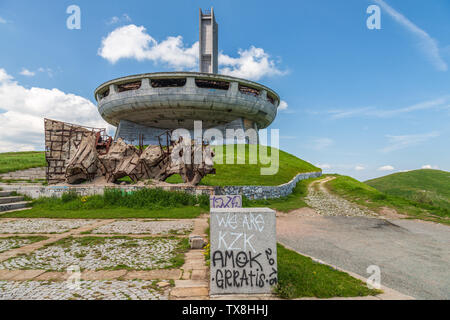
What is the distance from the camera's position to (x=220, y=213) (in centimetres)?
399

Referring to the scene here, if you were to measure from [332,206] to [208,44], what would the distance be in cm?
4086

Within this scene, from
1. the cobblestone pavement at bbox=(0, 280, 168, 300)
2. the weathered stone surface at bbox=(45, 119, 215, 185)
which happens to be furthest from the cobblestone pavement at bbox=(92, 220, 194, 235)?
the weathered stone surface at bbox=(45, 119, 215, 185)

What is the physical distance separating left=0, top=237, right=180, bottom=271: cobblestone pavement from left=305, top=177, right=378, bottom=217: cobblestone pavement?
11.1 meters

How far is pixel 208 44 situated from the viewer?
152 ft

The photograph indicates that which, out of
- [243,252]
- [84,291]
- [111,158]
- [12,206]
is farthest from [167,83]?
[243,252]

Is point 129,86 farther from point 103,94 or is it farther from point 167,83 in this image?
point 103,94

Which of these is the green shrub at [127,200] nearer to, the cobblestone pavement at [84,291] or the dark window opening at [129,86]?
the cobblestone pavement at [84,291]

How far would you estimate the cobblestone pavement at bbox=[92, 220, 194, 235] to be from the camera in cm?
841

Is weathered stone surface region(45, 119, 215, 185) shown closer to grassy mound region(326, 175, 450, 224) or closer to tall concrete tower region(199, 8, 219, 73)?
grassy mound region(326, 175, 450, 224)

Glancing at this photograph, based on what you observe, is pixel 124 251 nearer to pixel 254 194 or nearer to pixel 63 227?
pixel 63 227

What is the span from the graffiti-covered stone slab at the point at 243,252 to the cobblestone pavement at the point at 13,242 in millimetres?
6203

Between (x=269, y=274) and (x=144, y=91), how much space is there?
32.9 m
